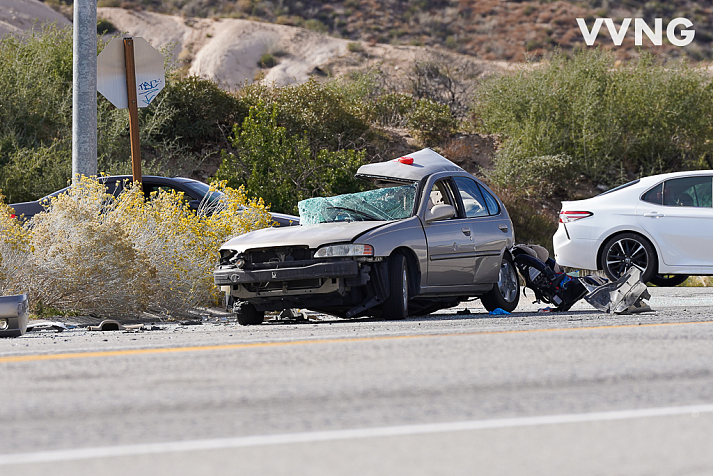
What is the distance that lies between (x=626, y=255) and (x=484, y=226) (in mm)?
3627

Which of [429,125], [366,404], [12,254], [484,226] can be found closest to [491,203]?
[484,226]

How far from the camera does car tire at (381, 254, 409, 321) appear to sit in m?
9.73

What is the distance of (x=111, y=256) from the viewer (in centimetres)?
1103

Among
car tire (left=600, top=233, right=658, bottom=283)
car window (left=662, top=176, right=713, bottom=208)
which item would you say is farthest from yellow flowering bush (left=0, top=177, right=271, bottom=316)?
car window (left=662, top=176, right=713, bottom=208)

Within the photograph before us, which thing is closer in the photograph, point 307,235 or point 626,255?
point 307,235

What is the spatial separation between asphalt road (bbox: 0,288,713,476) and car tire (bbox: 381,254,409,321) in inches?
66.1

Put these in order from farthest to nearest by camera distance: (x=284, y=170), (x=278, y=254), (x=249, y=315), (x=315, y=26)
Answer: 1. (x=315, y=26)
2. (x=284, y=170)
3. (x=249, y=315)
4. (x=278, y=254)

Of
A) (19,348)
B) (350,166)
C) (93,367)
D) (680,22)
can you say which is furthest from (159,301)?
(680,22)

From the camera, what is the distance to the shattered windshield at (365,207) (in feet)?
34.5

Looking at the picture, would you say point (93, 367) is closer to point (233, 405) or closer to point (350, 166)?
point (233, 405)

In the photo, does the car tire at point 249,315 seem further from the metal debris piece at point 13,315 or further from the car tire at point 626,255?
the car tire at point 626,255

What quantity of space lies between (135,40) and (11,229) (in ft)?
9.61

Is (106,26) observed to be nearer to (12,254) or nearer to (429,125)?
(429,125)

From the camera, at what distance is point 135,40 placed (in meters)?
12.3
